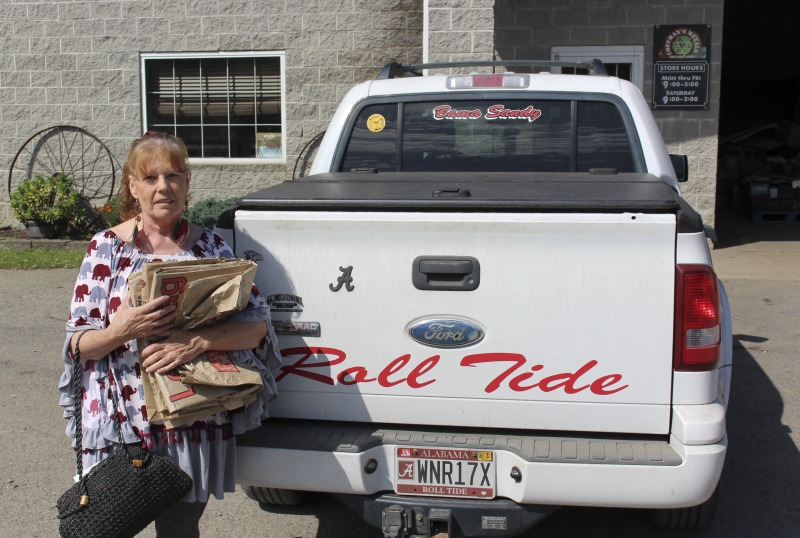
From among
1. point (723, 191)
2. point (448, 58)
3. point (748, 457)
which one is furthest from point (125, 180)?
point (723, 191)

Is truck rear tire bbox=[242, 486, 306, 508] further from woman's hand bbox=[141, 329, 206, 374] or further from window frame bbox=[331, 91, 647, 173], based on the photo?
window frame bbox=[331, 91, 647, 173]

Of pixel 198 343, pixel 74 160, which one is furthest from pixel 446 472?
pixel 74 160

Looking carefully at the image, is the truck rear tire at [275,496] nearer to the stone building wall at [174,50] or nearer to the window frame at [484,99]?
the window frame at [484,99]

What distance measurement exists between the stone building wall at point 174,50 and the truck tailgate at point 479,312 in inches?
334

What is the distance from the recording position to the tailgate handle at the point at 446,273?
2977mm

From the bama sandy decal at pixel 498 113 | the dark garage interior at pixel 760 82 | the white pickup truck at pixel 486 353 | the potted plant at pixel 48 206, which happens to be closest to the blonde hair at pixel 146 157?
the white pickup truck at pixel 486 353

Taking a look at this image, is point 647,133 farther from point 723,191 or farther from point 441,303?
point 723,191

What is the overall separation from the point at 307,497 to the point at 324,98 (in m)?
7.82

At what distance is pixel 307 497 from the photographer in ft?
14.0

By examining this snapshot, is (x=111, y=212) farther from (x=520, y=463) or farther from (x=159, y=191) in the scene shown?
(x=520, y=463)

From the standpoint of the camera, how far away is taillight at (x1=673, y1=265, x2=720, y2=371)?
288 cm

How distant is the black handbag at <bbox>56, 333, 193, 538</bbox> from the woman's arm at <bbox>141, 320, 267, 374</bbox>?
25cm

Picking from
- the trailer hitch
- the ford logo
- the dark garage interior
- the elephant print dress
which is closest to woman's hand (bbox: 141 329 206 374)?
the elephant print dress

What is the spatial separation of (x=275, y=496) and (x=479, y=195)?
5.79ft
